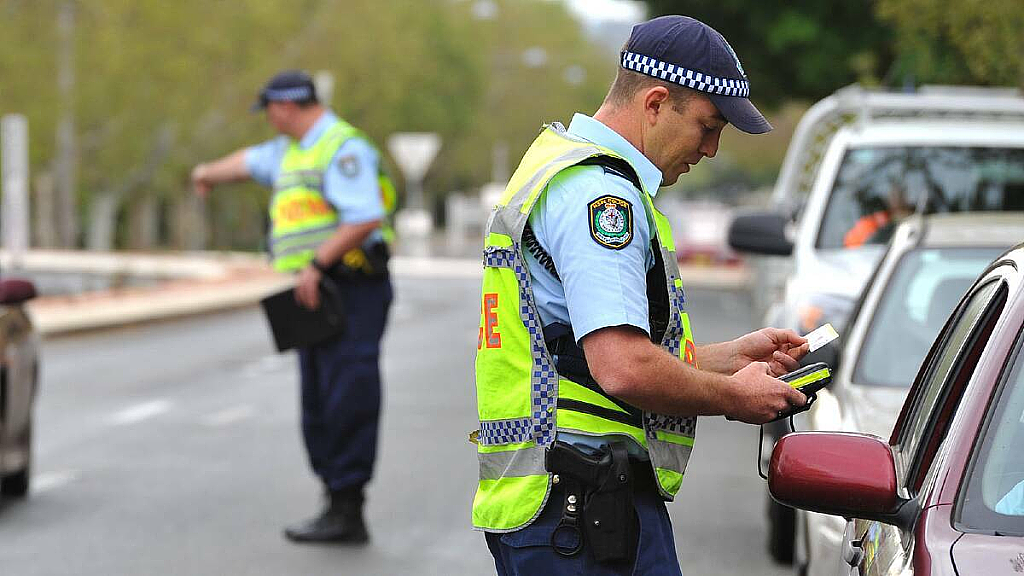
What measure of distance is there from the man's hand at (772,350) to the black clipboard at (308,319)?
407cm

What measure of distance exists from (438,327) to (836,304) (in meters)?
14.5

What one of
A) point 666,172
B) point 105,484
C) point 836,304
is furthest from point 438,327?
point 666,172

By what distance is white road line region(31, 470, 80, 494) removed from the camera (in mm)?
9688

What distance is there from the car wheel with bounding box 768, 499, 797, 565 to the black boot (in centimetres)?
178

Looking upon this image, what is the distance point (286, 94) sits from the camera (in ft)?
26.6

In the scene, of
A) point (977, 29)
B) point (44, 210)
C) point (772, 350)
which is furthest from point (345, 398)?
point (44, 210)

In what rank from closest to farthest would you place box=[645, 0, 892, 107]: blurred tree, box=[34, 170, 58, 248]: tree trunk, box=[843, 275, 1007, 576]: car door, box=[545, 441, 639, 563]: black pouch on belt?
1. box=[843, 275, 1007, 576]: car door
2. box=[545, 441, 639, 563]: black pouch on belt
3. box=[645, 0, 892, 107]: blurred tree
4. box=[34, 170, 58, 248]: tree trunk

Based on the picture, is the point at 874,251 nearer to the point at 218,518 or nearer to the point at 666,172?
the point at 218,518

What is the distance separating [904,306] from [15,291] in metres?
4.43

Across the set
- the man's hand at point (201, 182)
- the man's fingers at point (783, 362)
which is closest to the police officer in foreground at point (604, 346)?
Answer: the man's fingers at point (783, 362)

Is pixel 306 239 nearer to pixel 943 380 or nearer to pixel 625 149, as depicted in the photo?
pixel 625 149

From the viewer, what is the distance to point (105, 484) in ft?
32.1

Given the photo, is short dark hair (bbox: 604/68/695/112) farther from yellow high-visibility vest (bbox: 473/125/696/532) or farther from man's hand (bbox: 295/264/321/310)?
man's hand (bbox: 295/264/321/310)

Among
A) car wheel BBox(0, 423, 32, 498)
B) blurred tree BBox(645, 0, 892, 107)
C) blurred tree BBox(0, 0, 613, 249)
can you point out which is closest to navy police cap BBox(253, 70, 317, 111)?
car wheel BBox(0, 423, 32, 498)
